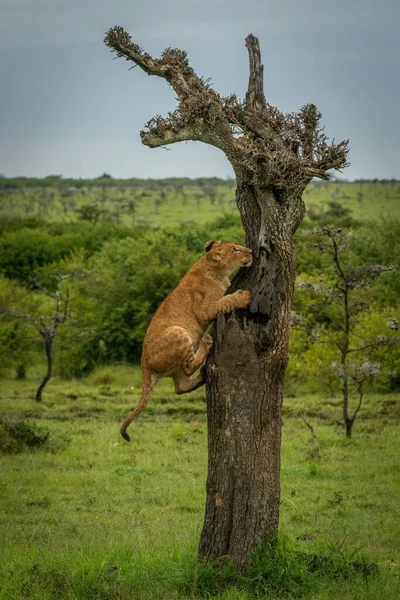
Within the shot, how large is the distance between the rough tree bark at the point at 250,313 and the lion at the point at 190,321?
0.18 m

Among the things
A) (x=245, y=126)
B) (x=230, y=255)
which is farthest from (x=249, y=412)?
(x=245, y=126)

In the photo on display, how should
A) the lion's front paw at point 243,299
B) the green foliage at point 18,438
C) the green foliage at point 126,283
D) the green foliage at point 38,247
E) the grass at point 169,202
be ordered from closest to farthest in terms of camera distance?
the lion's front paw at point 243,299, the green foliage at point 18,438, the green foliage at point 126,283, the green foliage at point 38,247, the grass at point 169,202

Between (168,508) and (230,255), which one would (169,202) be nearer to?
(168,508)

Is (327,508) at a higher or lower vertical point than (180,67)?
lower

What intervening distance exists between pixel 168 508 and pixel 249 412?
4.40m

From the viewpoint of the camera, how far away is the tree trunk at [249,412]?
26.2ft

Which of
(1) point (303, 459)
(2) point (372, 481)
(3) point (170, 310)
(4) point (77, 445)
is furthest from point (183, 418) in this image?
(3) point (170, 310)

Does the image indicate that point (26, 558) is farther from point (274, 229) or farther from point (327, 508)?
point (327, 508)

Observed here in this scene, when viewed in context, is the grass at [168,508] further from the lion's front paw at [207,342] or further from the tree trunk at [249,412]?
the lion's front paw at [207,342]

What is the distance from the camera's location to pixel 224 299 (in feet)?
26.9

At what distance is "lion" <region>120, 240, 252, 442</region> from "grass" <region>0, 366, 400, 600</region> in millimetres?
1462

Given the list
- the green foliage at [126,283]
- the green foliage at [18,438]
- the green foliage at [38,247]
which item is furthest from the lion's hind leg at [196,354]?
the green foliage at [38,247]

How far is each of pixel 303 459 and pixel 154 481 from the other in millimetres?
2765

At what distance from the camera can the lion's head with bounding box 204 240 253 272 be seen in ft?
27.6
